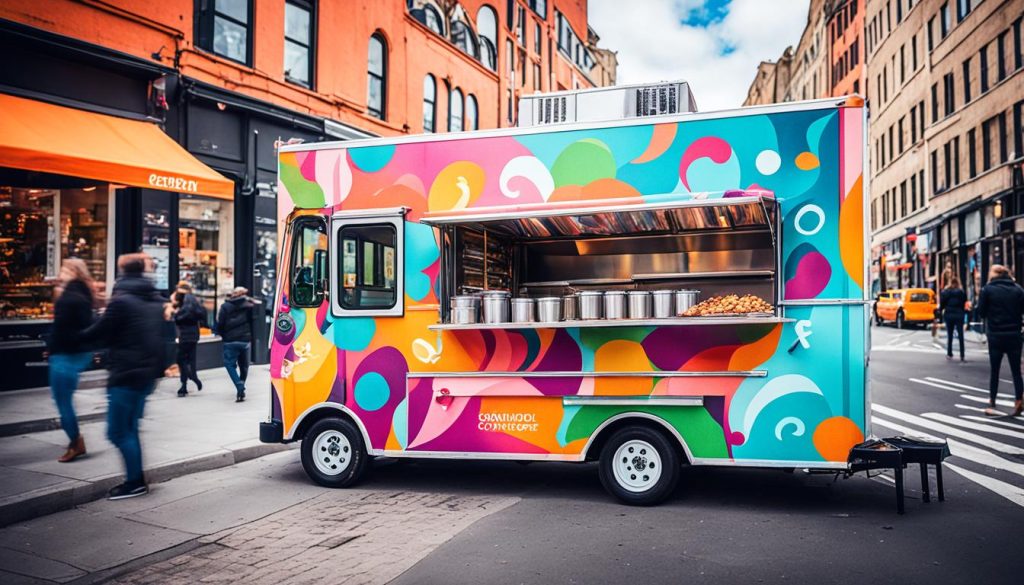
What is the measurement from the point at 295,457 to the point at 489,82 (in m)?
20.2

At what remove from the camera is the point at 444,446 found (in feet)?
23.3

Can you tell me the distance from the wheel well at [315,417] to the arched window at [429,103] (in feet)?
53.6

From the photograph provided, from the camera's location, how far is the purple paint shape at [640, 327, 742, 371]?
6.38 m

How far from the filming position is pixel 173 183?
1242cm

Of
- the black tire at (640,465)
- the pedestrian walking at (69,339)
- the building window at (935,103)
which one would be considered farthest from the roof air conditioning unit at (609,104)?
the building window at (935,103)

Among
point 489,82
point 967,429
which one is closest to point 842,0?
point 489,82

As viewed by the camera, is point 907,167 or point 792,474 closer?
point 792,474

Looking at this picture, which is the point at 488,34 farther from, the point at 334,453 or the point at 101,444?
the point at 334,453

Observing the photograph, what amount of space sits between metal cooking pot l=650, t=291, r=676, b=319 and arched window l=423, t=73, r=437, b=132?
56.6ft

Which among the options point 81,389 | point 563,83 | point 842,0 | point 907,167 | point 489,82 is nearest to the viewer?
point 81,389

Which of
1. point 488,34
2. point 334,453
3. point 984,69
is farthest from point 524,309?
point 984,69

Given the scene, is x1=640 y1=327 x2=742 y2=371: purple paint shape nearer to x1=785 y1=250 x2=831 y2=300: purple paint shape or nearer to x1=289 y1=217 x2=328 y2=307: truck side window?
x1=785 y1=250 x2=831 y2=300: purple paint shape

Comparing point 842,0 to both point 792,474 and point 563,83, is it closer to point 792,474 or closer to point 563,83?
point 563,83

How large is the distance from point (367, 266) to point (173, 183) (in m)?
6.63
